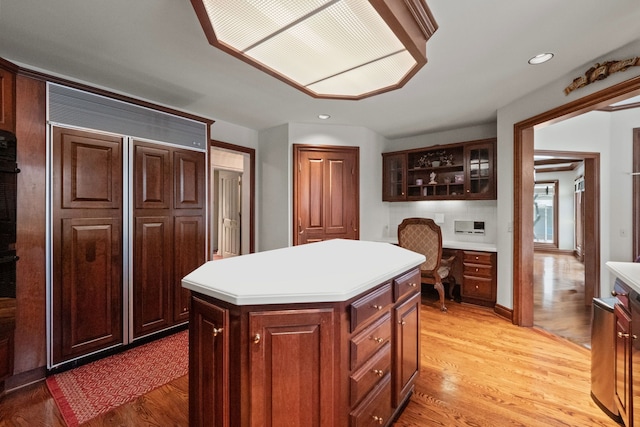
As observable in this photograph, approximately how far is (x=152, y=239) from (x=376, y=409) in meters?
2.26

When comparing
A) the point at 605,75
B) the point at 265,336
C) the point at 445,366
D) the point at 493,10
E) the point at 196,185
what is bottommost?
the point at 445,366

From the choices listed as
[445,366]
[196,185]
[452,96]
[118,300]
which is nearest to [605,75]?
[452,96]

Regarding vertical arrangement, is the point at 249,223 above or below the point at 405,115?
below

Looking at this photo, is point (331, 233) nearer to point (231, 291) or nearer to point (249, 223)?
point (249, 223)

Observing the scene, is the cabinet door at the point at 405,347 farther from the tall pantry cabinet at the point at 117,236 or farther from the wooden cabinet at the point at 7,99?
the wooden cabinet at the point at 7,99

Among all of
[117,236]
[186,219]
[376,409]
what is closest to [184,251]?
[186,219]

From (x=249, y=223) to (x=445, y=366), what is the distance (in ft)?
9.50

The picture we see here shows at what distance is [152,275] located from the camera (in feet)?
8.57

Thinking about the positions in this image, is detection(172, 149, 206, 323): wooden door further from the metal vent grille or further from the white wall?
the white wall

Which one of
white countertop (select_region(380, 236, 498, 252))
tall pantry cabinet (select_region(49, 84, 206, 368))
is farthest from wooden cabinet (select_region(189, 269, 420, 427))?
white countertop (select_region(380, 236, 498, 252))

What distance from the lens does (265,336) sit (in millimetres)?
1098

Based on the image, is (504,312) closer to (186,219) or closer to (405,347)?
(405,347)

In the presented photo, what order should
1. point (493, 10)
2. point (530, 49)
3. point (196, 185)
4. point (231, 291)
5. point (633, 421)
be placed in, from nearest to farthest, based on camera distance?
point (231, 291), point (633, 421), point (493, 10), point (530, 49), point (196, 185)

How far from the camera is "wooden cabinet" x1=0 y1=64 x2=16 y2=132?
6.14 ft
